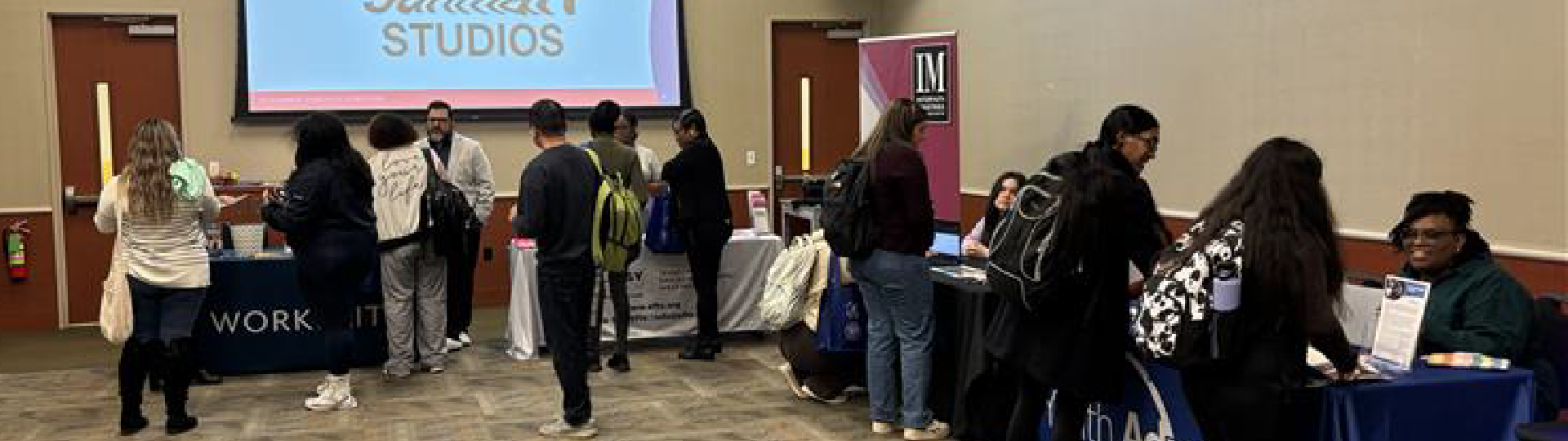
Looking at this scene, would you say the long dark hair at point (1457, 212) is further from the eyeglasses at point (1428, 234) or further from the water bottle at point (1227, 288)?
the water bottle at point (1227, 288)

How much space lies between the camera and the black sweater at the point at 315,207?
4965 millimetres

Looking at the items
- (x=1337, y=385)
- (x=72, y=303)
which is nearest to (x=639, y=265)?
(x=72, y=303)

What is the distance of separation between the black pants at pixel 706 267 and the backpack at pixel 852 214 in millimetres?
1817

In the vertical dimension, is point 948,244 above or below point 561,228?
below

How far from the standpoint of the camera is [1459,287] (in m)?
3.47

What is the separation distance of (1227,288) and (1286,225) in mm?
175

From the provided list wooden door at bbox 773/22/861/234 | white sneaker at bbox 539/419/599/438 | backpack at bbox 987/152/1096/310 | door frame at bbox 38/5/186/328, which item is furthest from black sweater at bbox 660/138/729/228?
door frame at bbox 38/5/186/328

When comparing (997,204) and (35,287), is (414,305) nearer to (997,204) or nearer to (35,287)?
(997,204)

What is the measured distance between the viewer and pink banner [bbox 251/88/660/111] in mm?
8180

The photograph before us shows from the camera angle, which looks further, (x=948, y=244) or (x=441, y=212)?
(x=441, y=212)

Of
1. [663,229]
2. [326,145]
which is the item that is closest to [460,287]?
[663,229]

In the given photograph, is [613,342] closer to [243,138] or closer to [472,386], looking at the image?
[472,386]

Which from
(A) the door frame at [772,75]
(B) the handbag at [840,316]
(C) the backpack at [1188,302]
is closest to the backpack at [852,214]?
(B) the handbag at [840,316]

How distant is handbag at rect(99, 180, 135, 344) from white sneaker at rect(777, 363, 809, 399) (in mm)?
2431
